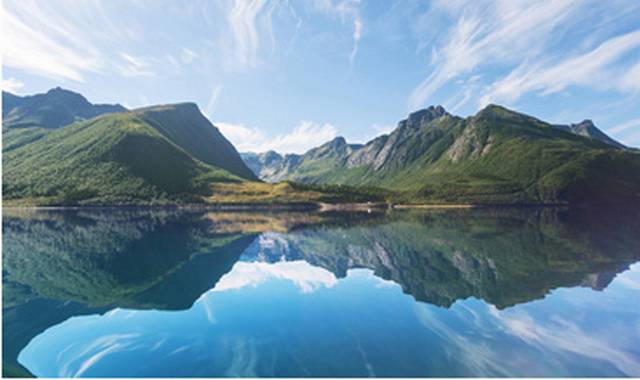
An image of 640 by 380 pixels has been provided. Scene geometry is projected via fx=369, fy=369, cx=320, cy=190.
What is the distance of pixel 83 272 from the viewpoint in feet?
171

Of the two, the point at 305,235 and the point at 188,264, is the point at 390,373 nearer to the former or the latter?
the point at 188,264

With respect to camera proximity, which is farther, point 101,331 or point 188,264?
point 188,264

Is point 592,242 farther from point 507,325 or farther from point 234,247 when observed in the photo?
point 234,247

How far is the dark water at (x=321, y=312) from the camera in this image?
2506 centimetres

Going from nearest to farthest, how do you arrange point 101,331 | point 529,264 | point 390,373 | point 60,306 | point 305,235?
point 390,373, point 101,331, point 60,306, point 529,264, point 305,235

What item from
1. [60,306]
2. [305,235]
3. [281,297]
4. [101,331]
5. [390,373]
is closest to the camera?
[390,373]

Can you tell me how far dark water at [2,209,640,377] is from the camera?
2506 cm

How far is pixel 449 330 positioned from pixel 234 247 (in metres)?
57.3

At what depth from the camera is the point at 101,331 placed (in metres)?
30.5

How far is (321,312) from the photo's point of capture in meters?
36.5

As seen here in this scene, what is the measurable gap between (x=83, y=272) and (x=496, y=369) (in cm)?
5295

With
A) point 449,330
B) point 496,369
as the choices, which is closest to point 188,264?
point 449,330

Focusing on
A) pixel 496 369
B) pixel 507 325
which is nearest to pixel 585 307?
pixel 507 325

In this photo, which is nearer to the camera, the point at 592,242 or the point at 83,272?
the point at 83,272
